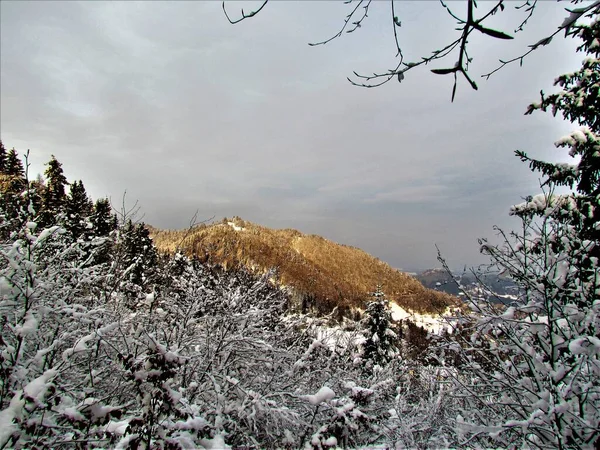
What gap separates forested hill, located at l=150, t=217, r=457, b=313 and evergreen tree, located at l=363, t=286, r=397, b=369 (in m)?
46.3

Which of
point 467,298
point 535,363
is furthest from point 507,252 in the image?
point 535,363

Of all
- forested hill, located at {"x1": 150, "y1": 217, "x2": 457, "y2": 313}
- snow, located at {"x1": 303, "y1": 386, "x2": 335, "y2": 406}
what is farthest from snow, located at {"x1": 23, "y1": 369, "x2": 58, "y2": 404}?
forested hill, located at {"x1": 150, "y1": 217, "x2": 457, "y2": 313}

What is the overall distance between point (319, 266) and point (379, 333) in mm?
132647

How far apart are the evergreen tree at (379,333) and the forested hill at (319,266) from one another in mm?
46252

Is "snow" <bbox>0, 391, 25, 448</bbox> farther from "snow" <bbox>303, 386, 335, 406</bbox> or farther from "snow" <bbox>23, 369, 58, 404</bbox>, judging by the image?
"snow" <bbox>303, 386, 335, 406</bbox>

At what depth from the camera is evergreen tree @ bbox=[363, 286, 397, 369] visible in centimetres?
1945

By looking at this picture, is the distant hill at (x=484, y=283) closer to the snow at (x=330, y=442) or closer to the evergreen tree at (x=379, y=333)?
the snow at (x=330, y=442)

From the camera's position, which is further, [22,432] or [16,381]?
[16,381]

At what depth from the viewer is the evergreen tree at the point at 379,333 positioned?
19453 mm

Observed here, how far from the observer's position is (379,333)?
65.0ft

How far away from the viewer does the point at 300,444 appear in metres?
3.56

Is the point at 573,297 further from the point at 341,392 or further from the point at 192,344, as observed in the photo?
the point at 192,344

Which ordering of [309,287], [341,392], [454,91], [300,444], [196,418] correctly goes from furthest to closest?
1. [309,287]
2. [341,392]
3. [300,444]
4. [196,418]
5. [454,91]

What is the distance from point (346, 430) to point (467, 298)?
2.16 m
